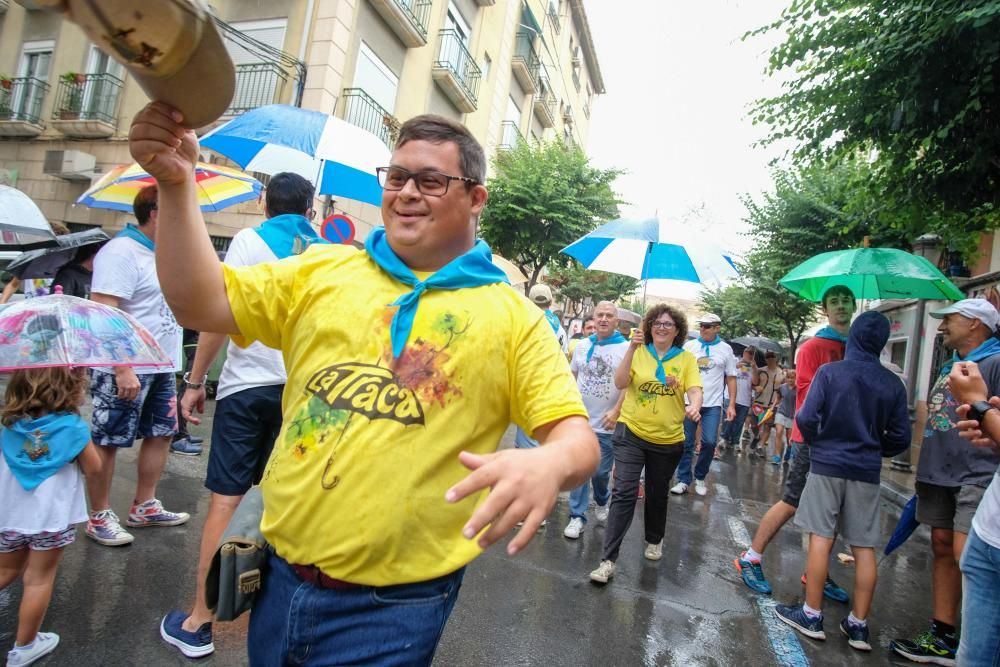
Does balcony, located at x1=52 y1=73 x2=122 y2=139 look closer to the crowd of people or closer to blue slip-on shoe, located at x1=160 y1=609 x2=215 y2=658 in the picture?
the crowd of people

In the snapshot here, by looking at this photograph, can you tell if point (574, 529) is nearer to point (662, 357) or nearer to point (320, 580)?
point (662, 357)

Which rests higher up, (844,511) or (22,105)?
(22,105)

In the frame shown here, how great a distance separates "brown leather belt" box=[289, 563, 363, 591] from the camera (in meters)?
1.43

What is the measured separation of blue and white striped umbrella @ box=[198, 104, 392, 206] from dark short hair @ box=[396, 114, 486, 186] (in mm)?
3308

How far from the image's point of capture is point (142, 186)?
5801mm

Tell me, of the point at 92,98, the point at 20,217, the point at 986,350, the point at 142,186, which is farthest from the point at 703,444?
the point at 92,98

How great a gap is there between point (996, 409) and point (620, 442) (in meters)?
2.48

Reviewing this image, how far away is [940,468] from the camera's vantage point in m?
3.93

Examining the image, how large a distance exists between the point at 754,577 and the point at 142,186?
20.0 ft

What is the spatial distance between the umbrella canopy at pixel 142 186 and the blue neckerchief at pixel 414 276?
4.54m

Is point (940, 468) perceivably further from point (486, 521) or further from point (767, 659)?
point (486, 521)

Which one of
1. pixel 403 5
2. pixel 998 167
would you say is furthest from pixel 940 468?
pixel 403 5

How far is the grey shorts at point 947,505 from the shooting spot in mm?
3713

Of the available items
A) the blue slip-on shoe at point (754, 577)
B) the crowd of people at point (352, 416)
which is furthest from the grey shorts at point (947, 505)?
the blue slip-on shoe at point (754, 577)
